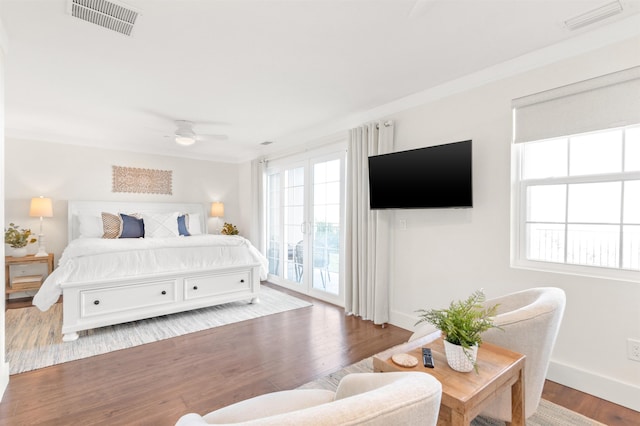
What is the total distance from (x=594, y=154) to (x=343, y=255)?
112 inches

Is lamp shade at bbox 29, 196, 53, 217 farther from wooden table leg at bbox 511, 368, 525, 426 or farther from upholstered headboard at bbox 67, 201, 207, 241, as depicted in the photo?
wooden table leg at bbox 511, 368, 525, 426

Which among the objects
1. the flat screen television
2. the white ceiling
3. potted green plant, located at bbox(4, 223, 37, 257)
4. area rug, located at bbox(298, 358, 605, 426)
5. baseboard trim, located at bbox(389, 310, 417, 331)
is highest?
the white ceiling

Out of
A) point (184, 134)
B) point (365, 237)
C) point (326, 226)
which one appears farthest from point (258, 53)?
point (326, 226)

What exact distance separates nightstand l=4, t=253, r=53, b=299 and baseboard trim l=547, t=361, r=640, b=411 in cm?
611

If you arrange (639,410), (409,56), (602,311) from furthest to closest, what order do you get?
(409,56)
(602,311)
(639,410)

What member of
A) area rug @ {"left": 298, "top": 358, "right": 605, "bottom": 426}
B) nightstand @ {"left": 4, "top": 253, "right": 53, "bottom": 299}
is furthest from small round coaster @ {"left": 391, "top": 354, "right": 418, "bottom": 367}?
nightstand @ {"left": 4, "top": 253, "right": 53, "bottom": 299}

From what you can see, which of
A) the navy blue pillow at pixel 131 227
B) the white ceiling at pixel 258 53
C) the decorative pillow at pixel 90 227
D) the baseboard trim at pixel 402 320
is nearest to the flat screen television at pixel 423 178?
the white ceiling at pixel 258 53

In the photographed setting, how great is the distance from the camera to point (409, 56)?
254 cm

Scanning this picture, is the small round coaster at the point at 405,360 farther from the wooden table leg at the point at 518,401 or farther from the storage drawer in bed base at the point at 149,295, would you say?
the storage drawer in bed base at the point at 149,295

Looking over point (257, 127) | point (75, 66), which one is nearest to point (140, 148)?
point (257, 127)

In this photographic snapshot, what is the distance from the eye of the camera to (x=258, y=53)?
248cm

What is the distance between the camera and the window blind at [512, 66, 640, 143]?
204 centimetres

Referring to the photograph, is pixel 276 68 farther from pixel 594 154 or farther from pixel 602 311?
pixel 602 311

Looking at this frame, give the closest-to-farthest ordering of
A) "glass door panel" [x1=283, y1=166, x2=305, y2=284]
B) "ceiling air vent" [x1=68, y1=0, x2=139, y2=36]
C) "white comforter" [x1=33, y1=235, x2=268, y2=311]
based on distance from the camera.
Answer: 1. "ceiling air vent" [x1=68, y1=0, x2=139, y2=36]
2. "white comforter" [x1=33, y1=235, x2=268, y2=311]
3. "glass door panel" [x1=283, y1=166, x2=305, y2=284]
